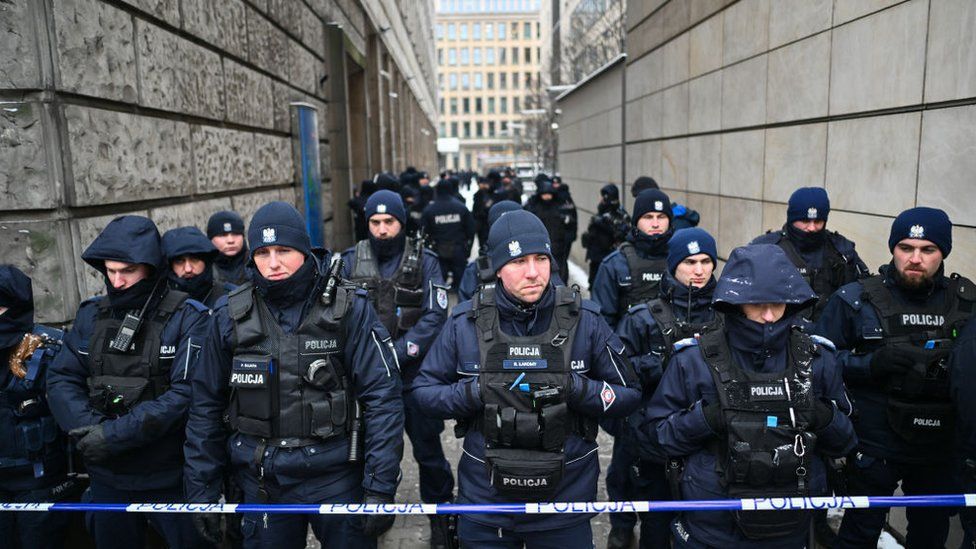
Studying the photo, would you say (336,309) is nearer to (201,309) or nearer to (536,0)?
(201,309)

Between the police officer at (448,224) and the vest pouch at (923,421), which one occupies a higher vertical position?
the police officer at (448,224)

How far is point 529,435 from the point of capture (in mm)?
2742

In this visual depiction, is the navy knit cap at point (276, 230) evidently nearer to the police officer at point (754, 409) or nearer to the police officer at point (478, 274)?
the police officer at point (478, 274)

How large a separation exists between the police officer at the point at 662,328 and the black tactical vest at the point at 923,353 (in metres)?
0.87

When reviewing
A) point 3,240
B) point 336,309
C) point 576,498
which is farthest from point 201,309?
point 576,498

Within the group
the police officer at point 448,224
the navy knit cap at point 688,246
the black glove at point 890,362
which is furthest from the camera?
the police officer at point 448,224

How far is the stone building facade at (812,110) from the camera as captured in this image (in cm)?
434

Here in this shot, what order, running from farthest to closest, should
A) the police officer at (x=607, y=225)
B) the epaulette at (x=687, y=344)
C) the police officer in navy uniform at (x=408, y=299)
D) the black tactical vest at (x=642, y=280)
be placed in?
the police officer at (x=607, y=225) < the black tactical vest at (x=642, y=280) < the police officer in navy uniform at (x=408, y=299) < the epaulette at (x=687, y=344)

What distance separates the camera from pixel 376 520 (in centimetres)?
279

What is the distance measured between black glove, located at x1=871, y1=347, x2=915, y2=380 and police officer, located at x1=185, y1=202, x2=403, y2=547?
94.8 inches

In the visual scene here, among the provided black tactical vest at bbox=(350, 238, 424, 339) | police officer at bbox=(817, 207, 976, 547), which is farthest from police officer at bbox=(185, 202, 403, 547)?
police officer at bbox=(817, 207, 976, 547)

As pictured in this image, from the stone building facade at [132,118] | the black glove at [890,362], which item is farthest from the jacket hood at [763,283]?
the stone building facade at [132,118]

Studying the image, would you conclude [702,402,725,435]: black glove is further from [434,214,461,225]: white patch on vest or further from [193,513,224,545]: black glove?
[434,214,461,225]: white patch on vest

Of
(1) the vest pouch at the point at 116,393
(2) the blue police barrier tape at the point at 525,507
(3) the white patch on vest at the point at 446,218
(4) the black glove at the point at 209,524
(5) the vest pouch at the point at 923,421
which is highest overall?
(3) the white patch on vest at the point at 446,218
